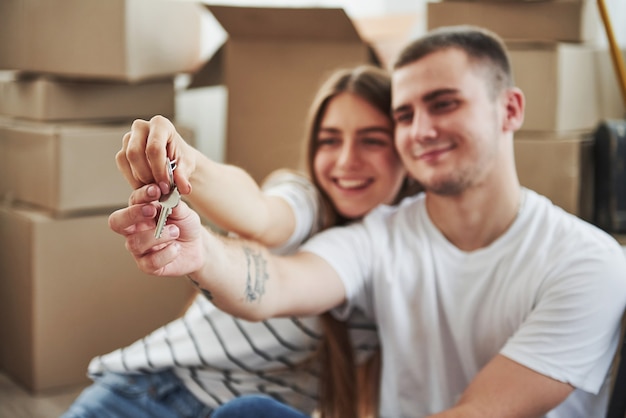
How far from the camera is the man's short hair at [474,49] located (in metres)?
1.48

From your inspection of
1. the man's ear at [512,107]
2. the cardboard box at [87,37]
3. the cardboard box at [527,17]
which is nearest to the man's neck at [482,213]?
the man's ear at [512,107]

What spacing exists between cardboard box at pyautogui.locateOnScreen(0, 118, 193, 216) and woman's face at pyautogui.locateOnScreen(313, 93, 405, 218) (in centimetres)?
63

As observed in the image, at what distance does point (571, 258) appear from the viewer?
1343 millimetres

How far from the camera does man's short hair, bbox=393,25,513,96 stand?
148 centimetres

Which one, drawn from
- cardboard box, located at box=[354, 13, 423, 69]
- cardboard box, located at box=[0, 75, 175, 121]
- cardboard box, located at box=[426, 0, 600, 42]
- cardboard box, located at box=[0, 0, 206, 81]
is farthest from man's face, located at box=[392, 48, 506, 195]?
cardboard box, located at box=[0, 75, 175, 121]

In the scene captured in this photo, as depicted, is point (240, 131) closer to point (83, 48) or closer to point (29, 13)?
point (83, 48)

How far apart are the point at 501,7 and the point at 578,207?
0.45 m

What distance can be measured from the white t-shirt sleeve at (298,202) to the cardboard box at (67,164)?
1.90ft

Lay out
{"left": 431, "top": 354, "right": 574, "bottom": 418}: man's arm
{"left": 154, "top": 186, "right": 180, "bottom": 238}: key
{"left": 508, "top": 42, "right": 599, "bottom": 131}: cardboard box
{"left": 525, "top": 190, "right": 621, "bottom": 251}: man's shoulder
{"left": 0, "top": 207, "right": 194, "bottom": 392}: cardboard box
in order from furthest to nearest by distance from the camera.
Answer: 1. {"left": 0, "top": 207, "right": 194, "bottom": 392}: cardboard box
2. {"left": 508, "top": 42, "right": 599, "bottom": 131}: cardboard box
3. {"left": 525, "top": 190, "right": 621, "bottom": 251}: man's shoulder
4. {"left": 431, "top": 354, "right": 574, "bottom": 418}: man's arm
5. {"left": 154, "top": 186, "right": 180, "bottom": 238}: key

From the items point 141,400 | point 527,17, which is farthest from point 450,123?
point 141,400

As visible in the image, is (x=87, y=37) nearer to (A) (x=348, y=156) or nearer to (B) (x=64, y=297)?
(B) (x=64, y=297)

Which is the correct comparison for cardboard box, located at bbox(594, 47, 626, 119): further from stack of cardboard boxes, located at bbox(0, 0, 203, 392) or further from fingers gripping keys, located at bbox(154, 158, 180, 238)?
fingers gripping keys, located at bbox(154, 158, 180, 238)

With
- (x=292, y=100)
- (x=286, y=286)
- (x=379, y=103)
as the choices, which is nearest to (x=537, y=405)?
(x=286, y=286)

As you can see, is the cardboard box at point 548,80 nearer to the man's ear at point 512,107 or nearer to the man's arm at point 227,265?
the man's ear at point 512,107
